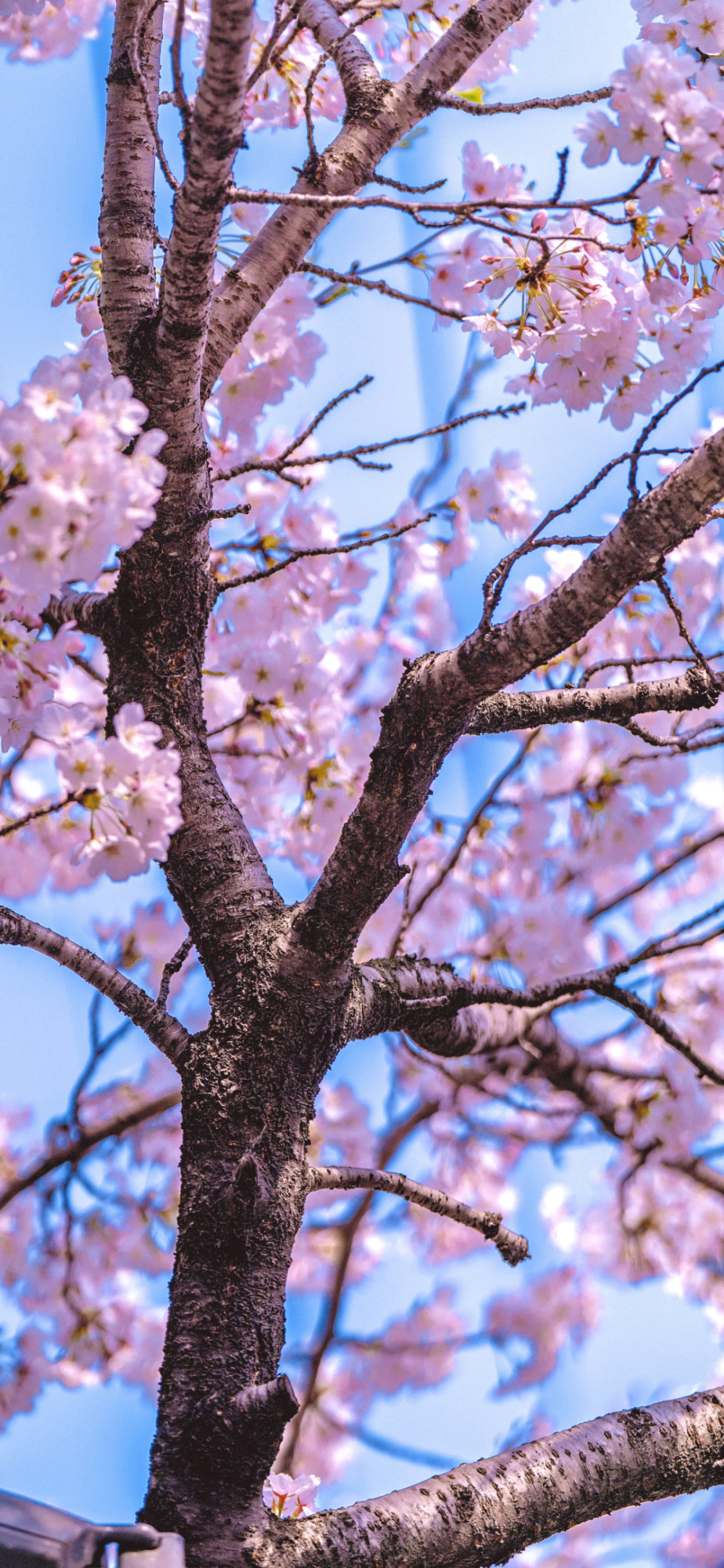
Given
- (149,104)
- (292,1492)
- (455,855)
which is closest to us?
(292,1492)

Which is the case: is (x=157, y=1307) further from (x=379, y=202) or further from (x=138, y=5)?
(x=138, y=5)

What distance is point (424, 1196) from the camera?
1338 millimetres

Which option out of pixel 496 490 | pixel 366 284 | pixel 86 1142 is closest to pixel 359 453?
pixel 366 284

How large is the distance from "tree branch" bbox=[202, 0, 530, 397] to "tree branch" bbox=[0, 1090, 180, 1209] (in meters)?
1.45

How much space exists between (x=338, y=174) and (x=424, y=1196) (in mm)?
1485

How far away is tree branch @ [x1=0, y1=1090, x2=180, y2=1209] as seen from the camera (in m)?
2.04

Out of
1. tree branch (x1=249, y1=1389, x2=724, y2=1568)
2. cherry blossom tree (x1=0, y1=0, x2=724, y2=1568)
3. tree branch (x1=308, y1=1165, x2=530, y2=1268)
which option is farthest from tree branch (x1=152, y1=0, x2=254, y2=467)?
tree branch (x1=249, y1=1389, x2=724, y2=1568)

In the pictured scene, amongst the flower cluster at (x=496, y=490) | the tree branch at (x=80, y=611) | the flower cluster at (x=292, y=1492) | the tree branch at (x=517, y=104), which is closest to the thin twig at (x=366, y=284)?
the tree branch at (x=517, y=104)

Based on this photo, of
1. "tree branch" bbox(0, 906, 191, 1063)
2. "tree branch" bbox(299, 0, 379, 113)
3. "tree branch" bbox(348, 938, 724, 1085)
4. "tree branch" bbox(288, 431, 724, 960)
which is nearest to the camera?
"tree branch" bbox(288, 431, 724, 960)

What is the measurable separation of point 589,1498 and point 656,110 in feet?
4.85

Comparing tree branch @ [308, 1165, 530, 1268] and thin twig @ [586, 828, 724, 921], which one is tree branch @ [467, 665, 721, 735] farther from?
thin twig @ [586, 828, 724, 921]

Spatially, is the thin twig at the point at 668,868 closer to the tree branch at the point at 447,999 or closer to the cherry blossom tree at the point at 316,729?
the cherry blossom tree at the point at 316,729

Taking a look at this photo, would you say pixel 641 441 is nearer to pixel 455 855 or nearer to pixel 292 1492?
pixel 455 855

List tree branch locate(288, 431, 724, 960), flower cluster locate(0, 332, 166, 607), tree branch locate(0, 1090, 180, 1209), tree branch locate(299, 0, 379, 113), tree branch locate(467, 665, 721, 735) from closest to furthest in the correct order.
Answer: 1. flower cluster locate(0, 332, 166, 607)
2. tree branch locate(288, 431, 724, 960)
3. tree branch locate(467, 665, 721, 735)
4. tree branch locate(299, 0, 379, 113)
5. tree branch locate(0, 1090, 180, 1209)
